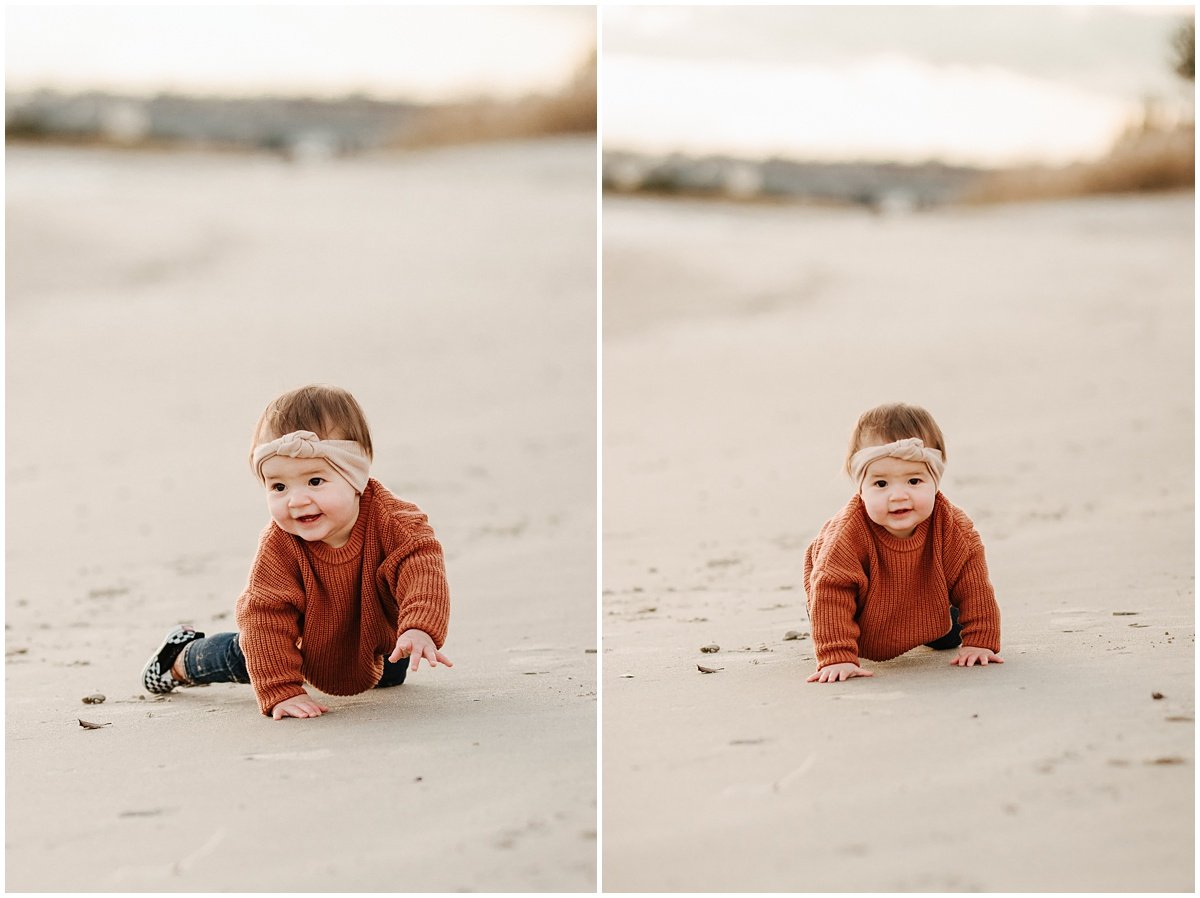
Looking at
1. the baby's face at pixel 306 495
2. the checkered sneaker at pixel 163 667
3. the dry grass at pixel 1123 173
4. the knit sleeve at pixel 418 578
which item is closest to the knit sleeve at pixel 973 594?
the knit sleeve at pixel 418 578

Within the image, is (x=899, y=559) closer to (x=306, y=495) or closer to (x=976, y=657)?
(x=976, y=657)

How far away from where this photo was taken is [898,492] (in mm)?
3010

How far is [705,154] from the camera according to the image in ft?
32.0

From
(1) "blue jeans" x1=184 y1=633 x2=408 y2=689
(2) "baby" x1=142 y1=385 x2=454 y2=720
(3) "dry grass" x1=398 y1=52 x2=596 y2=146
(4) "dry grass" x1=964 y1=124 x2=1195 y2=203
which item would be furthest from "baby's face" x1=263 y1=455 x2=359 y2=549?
(4) "dry grass" x1=964 y1=124 x2=1195 y2=203

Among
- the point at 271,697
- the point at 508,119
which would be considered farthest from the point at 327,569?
the point at 508,119

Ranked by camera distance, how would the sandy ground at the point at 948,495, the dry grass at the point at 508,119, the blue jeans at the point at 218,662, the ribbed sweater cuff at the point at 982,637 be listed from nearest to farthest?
the sandy ground at the point at 948,495 → the ribbed sweater cuff at the point at 982,637 → the blue jeans at the point at 218,662 → the dry grass at the point at 508,119

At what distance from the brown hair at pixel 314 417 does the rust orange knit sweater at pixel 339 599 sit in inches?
5.6

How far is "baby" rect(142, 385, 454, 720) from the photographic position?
2.88 m

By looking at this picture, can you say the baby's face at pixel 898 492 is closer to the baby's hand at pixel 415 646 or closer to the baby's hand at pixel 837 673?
the baby's hand at pixel 837 673

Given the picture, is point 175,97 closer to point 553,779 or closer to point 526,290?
point 526,290

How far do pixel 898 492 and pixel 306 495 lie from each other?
1211mm

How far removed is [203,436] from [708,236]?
4879 millimetres

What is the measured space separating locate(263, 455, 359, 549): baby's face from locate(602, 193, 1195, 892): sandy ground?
67 cm

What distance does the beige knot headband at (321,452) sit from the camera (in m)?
2.88
